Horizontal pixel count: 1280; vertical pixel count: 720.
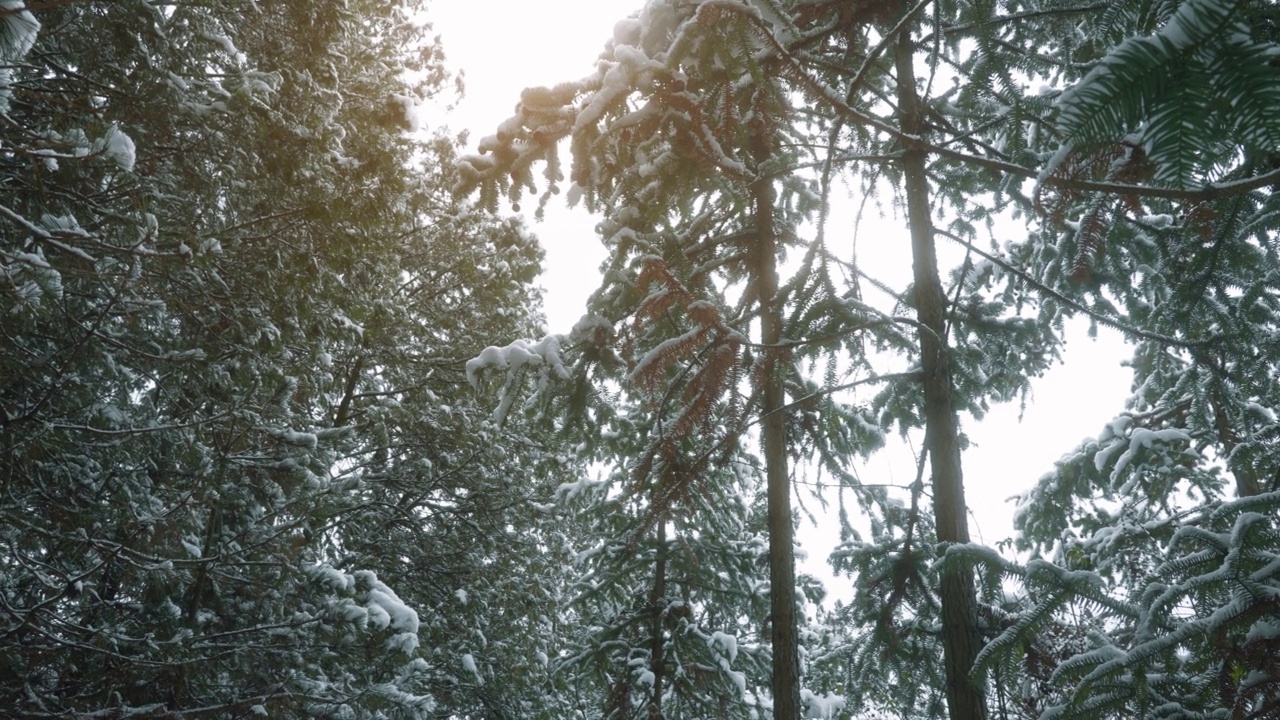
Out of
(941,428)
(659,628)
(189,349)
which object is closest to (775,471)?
(941,428)

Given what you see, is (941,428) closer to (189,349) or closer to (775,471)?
(775,471)

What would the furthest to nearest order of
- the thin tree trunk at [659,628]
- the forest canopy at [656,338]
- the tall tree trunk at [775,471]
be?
the thin tree trunk at [659,628] < the tall tree trunk at [775,471] < the forest canopy at [656,338]

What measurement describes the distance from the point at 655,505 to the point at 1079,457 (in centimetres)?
659

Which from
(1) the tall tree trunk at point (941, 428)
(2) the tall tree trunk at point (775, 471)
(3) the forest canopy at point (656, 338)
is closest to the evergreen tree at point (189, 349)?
(3) the forest canopy at point (656, 338)

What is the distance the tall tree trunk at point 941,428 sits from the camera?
11.0ft

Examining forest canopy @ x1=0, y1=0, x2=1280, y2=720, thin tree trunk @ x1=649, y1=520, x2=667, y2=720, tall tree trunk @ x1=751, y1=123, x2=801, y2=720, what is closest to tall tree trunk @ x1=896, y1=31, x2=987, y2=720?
forest canopy @ x1=0, y1=0, x2=1280, y2=720

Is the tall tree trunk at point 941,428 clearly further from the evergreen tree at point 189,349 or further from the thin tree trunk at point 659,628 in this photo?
the thin tree trunk at point 659,628

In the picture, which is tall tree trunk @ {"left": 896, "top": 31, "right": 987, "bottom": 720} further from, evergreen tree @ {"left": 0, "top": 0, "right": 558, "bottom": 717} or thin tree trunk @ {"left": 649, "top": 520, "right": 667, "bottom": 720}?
thin tree trunk @ {"left": 649, "top": 520, "right": 667, "bottom": 720}

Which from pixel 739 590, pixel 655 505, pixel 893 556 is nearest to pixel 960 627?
pixel 893 556

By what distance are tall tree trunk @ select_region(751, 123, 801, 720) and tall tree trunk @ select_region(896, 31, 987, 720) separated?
93cm

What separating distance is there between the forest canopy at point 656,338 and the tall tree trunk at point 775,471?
0.11ft

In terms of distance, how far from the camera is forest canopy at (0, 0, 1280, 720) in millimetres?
3068

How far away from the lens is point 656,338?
6234 mm

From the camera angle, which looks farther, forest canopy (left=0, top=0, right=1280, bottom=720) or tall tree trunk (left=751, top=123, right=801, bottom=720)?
tall tree trunk (left=751, top=123, right=801, bottom=720)
